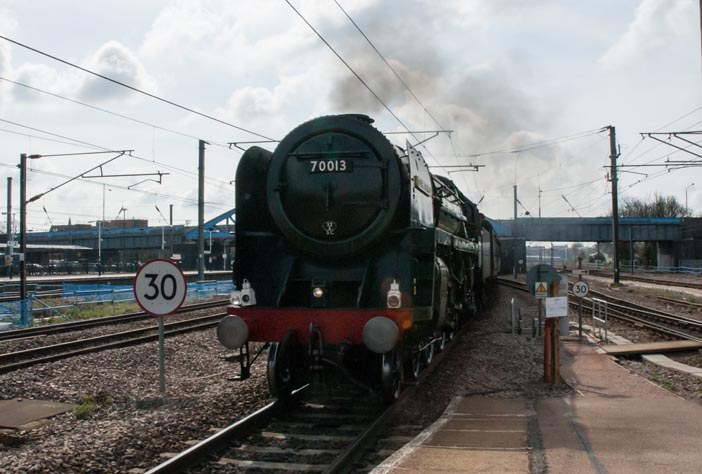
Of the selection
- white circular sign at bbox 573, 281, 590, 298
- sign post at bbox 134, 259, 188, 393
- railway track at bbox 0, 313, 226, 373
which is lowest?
railway track at bbox 0, 313, 226, 373

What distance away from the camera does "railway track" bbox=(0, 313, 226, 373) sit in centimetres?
1087

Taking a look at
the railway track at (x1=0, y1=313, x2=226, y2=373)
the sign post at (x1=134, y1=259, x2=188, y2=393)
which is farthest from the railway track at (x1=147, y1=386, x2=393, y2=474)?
the railway track at (x1=0, y1=313, x2=226, y2=373)

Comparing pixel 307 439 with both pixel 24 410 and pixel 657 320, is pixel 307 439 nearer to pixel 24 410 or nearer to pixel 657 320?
pixel 24 410

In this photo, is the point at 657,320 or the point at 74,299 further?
the point at 74,299

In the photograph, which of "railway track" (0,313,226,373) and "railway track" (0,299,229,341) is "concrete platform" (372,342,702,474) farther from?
"railway track" (0,299,229,341)

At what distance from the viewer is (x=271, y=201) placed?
26.2 ft

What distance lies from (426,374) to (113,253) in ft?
287

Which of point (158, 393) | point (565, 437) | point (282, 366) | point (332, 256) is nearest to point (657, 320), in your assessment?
point (565, 437)

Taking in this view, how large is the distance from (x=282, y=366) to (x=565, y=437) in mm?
3112

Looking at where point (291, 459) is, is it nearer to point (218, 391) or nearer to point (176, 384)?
point (218, 391)

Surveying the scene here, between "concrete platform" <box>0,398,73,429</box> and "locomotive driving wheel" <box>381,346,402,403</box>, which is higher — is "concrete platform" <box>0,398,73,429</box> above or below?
below

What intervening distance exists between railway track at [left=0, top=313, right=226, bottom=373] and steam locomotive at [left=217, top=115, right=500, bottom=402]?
5061 millimetres

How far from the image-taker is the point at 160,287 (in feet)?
25.6

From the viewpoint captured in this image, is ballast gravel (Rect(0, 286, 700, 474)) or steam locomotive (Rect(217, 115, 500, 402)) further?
steam locomotive (Rect(217, 115, 500, 402))
